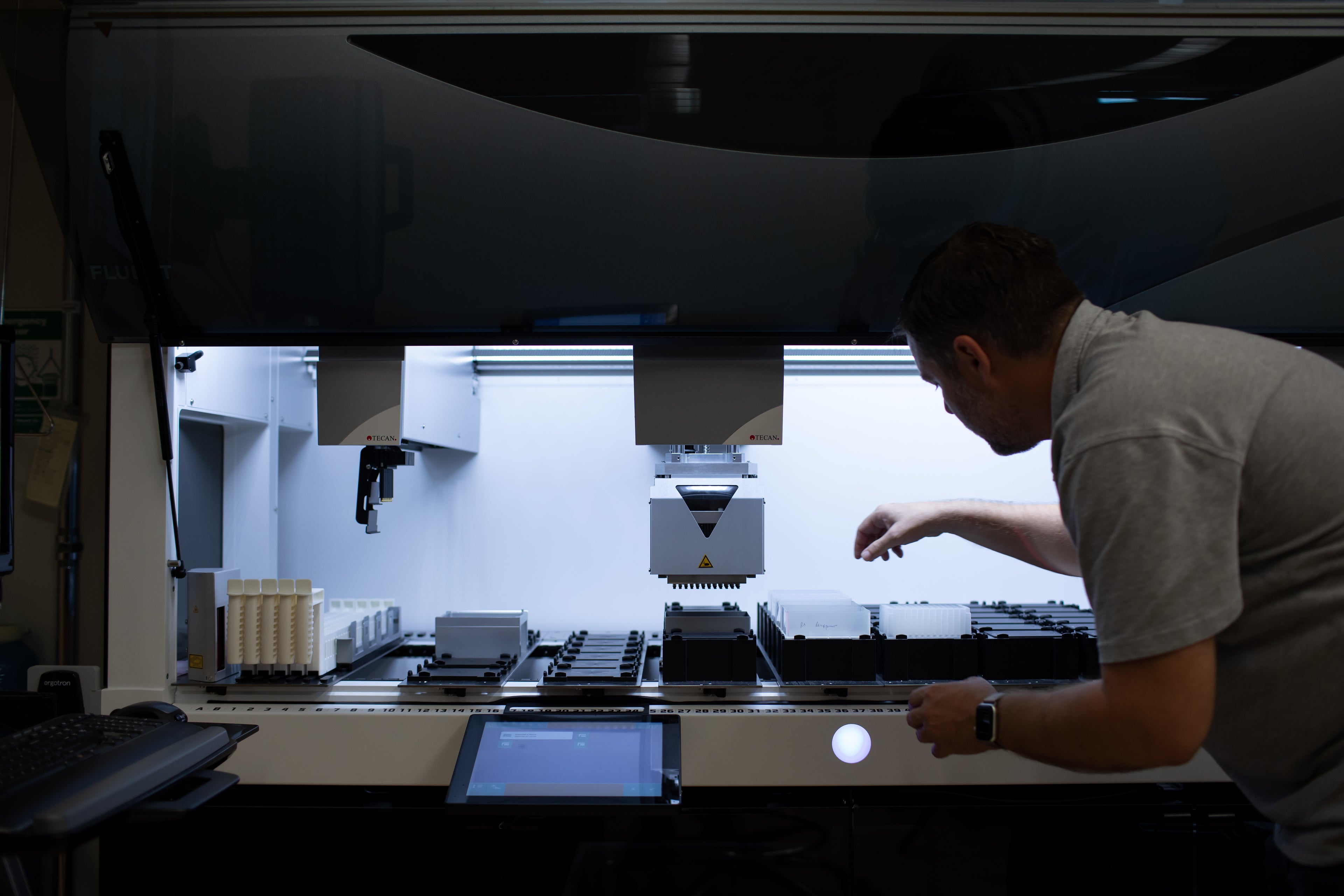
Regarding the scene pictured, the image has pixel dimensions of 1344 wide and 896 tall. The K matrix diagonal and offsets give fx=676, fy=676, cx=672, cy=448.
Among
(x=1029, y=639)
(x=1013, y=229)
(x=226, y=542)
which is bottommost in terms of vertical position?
(x=1029, y=639)

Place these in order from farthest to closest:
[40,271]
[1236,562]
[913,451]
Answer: [913,451] → [40,271] → [1236,562]

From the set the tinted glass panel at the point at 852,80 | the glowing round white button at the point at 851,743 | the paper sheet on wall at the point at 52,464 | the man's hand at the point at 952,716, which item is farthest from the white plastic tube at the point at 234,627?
the man's hand at the point at 952,716

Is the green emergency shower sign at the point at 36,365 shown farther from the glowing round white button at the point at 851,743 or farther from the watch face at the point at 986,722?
the watch face at the point at 986,722

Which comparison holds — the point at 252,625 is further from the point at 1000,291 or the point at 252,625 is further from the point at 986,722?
the point at 1000,291

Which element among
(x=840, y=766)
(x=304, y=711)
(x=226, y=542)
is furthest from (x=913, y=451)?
(x=226, y=542)

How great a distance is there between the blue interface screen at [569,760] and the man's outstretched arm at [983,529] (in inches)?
24.5

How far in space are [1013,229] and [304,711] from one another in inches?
65.3

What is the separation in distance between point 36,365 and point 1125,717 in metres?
2.31

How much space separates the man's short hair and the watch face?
0.48 metres

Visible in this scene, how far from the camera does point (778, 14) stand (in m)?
1.08

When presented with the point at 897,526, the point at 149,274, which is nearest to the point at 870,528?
the point at 897,526

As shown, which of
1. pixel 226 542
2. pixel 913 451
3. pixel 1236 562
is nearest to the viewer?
pixel 1236 562

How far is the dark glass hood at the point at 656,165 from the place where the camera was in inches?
44.6

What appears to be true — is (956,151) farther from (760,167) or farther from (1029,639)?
(1029,639)
